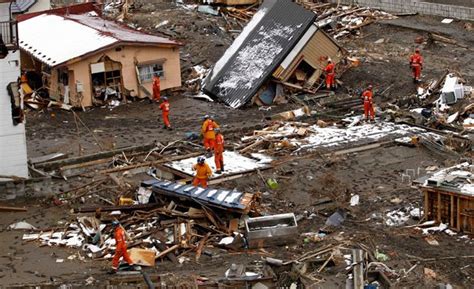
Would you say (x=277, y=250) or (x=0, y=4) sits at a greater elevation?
(x=0, y=4)

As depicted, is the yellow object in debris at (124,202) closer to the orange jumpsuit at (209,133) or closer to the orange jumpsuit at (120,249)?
the orange jumpsuit at (120,249)

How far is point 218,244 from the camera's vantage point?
22.6 metres

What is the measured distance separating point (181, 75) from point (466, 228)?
18.4 m

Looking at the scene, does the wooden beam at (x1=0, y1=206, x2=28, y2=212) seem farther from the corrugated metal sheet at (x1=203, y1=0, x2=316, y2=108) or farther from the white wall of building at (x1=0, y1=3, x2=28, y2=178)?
the corrugated metal sheet at (x1=203, y1=0, x2=316, y2=108)

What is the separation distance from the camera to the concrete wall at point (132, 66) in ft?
116

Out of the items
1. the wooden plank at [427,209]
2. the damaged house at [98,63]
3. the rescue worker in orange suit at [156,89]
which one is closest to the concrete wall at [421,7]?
the damaged house at [98,63]

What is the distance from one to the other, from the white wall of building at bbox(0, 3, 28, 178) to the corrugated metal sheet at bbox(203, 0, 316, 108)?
9.91 m

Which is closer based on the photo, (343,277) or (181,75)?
(343,277)

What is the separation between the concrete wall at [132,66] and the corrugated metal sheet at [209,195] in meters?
11.5

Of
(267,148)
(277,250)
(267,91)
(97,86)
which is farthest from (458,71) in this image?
(277,250)

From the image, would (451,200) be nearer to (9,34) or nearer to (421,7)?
(9,34)

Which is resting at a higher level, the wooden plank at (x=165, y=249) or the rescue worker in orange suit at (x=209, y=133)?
the rescue worker in orange suit at (x=209, y=133)

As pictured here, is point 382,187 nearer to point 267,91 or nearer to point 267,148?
point 267,148

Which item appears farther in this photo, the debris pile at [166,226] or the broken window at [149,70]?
the broken window at [149,70]
